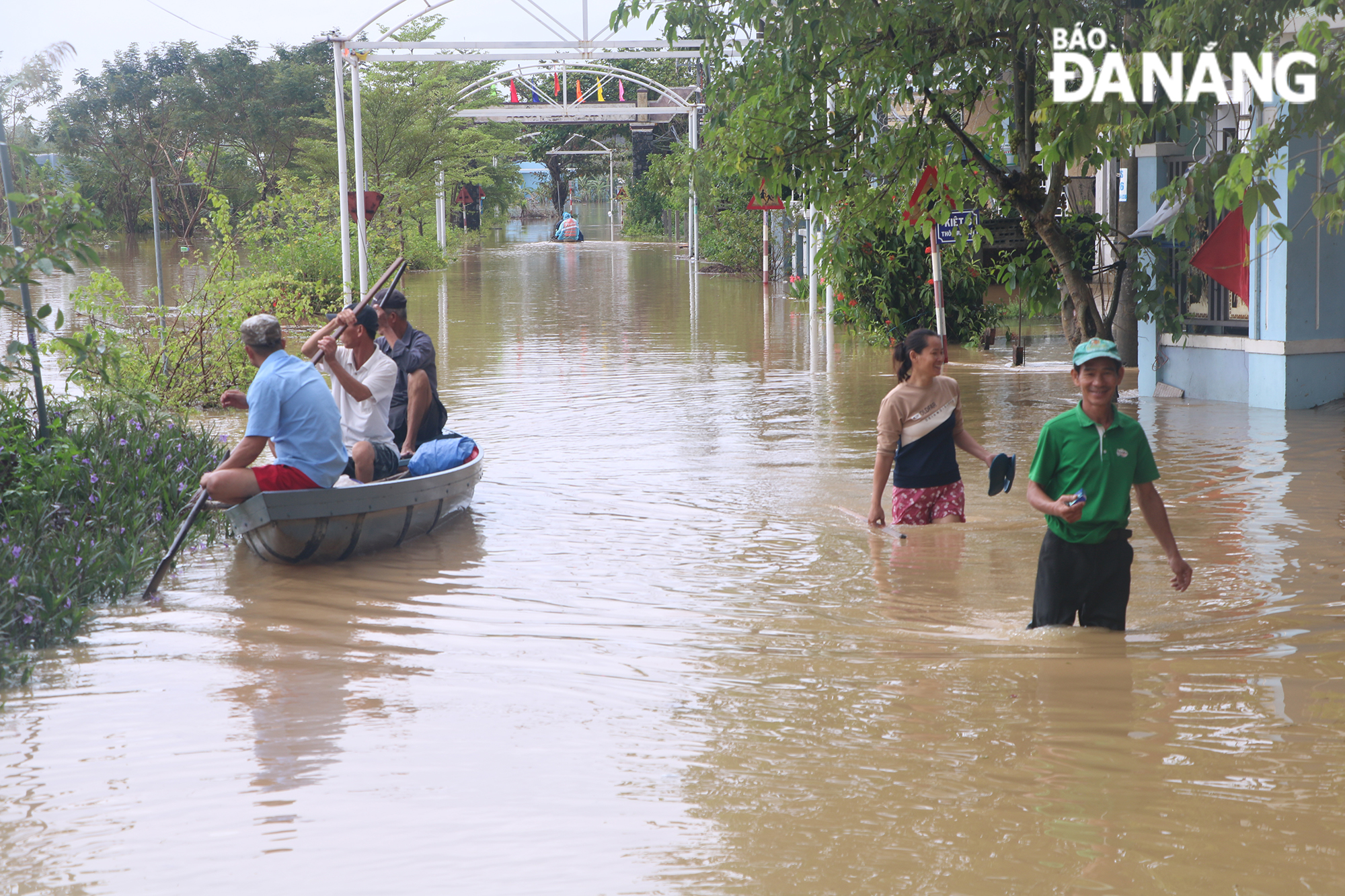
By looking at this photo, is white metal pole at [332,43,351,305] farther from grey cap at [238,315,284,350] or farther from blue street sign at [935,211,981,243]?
grey cap at [238,315,284,350]

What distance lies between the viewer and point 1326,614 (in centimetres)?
655

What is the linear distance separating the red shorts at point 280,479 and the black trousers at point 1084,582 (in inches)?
173

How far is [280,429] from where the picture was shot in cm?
797

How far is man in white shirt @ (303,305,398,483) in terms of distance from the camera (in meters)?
8.91

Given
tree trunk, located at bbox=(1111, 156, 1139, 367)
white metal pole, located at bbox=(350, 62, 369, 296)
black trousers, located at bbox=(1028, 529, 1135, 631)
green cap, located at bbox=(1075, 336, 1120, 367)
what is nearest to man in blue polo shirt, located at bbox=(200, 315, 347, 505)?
black trousers, located at bbox=(1028, 529, 1135, 631)

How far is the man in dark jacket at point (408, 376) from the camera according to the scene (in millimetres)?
9714

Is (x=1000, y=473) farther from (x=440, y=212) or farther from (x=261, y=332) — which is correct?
(x=440, y=212)

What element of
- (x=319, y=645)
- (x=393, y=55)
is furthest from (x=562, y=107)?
(x=319, y=645)

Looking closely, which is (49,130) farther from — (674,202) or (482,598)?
(674,202)

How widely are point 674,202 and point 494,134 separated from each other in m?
24.0

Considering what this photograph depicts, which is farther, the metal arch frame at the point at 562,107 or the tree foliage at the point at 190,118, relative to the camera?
the tree foliage at the point at 190,118

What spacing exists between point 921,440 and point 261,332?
399 cm

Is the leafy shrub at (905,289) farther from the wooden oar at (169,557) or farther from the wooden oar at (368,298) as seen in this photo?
the wooden oar at (169,557)

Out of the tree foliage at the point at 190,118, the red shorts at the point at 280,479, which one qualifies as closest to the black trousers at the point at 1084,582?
the red shorts at the point at 280,479
